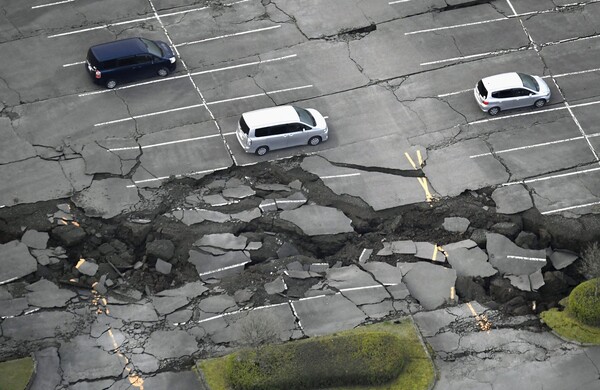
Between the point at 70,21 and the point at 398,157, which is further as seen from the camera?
the point at 70,21

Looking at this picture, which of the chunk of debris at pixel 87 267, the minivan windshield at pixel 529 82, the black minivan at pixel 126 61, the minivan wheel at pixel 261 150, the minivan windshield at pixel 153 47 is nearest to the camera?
the chunk of debris at pixel 87 267

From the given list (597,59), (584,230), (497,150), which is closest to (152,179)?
(497,150)

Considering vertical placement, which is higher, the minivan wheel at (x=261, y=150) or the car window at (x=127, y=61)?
the car window at (x=127, y=61)

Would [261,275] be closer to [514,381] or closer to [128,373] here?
[128,373]

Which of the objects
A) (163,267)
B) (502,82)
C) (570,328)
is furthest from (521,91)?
(163,267)

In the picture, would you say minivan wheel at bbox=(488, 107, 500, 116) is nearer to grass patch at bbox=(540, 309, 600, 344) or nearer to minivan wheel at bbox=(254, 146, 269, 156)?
minivan wheel at bbox=(254, 146, 269, 156)

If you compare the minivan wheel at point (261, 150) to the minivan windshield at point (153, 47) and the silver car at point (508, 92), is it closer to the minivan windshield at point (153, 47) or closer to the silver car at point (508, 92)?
the minivan windshield at point (153, 47)

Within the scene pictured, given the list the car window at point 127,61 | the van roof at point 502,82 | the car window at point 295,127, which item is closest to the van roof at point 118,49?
the car window at point 127,61
